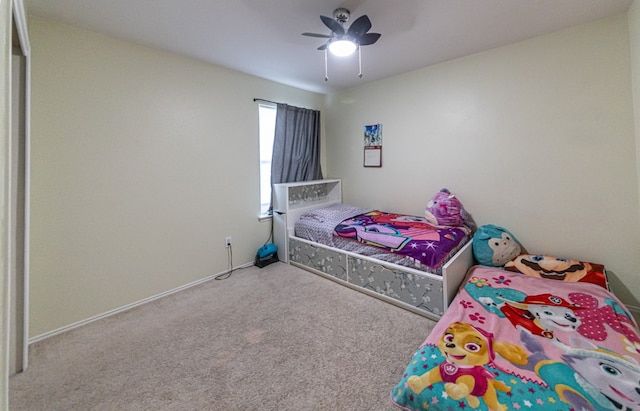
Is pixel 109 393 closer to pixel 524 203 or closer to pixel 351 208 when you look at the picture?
pixel 351 208

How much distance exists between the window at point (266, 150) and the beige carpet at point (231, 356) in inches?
55.2

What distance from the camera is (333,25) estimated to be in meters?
1.90

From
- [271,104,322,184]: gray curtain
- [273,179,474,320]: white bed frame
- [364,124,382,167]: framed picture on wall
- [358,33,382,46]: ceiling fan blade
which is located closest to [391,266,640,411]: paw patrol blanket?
[273,179,474,320]: white bed frame

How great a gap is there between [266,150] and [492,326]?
3.10 m

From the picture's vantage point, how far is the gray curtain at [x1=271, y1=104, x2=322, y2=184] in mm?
3691

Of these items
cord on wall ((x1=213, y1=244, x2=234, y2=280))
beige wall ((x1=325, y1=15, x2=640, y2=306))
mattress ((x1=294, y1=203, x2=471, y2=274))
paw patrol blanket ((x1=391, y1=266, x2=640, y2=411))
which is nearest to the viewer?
paw patrol blanket ((x1=391, y1=266, x2=640, y2=411))

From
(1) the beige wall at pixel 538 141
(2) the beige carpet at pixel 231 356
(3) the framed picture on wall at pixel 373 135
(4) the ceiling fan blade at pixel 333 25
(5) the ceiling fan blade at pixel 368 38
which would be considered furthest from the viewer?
(3) the framed picture on wall at pixel 373 135

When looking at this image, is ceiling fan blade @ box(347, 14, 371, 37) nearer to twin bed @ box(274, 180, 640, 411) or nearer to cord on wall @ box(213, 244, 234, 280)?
twin bed @ box(274, 180, 640, 411)

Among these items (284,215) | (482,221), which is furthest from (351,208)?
(482,221)

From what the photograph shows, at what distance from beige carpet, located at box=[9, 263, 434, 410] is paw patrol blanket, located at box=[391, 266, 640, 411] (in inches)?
13.3

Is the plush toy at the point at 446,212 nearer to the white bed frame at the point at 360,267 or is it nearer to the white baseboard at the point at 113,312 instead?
the white bed frame at the point at 360,267

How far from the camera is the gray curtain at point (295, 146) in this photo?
3.69 meters

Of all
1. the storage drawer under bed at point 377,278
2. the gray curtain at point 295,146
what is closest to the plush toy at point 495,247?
the storage drawer under bed at point 377,278

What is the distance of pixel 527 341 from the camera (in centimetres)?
150
